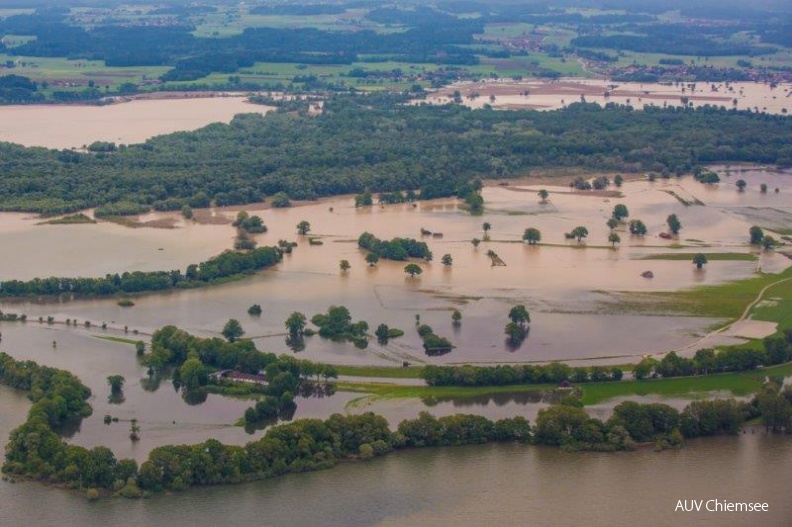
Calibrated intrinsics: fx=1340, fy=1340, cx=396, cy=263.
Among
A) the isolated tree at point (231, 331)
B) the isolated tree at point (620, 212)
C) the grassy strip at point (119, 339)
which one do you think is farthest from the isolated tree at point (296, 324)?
the isolated tree at point (620, 212)

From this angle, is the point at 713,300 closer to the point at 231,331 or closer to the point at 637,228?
the point at 637,228

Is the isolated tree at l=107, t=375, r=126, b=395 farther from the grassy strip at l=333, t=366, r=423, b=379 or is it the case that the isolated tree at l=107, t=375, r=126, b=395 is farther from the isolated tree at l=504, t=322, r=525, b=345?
the isolated tree at l=504, t=322, r=525, b=345

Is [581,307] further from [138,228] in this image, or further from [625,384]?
[138,228]

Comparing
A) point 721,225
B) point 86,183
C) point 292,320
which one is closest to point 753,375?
point 292,320

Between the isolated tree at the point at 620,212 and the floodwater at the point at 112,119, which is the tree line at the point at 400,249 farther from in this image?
the floodwater at the point at 112,119

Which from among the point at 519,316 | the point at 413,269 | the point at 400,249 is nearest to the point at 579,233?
the point at 400,249

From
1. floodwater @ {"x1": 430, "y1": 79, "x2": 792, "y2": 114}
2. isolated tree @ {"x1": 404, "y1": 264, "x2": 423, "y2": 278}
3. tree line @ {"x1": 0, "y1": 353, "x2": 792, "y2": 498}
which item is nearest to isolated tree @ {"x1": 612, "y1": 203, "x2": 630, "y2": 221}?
isolated tree @ {"x1": 404, "y1": 264, "x2": 423, "y2": 278}
